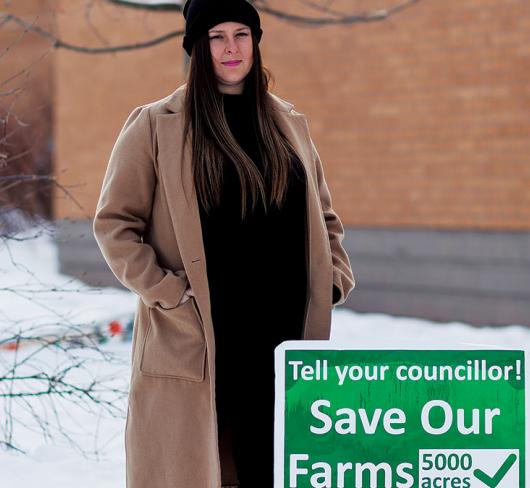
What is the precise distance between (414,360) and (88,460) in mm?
2580

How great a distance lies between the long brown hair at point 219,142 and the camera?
278 centimetres

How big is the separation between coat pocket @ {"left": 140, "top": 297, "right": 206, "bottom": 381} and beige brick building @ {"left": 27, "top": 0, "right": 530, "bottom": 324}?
20.9 ft

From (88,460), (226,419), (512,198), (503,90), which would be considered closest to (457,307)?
(512,198)

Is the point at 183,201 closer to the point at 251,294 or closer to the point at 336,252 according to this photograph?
the point at 251,294

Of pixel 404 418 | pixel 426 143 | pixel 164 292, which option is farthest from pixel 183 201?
pixel 426 143

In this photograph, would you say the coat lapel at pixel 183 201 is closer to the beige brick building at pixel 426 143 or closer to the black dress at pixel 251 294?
the black dress at pixel 251 294

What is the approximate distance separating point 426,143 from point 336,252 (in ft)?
22.0

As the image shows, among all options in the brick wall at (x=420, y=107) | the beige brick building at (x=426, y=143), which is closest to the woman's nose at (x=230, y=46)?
the beige brick building at (x=426, y=143)

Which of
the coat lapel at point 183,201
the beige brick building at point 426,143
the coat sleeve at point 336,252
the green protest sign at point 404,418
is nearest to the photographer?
the green protest sign at point 404,418

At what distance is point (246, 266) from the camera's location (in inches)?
111

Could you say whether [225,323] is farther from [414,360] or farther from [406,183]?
[406,183]

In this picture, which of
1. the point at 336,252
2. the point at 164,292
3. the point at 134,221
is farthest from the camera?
the point at 336,252

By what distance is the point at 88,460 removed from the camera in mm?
4539

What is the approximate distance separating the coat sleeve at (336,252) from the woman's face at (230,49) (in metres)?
0.41
